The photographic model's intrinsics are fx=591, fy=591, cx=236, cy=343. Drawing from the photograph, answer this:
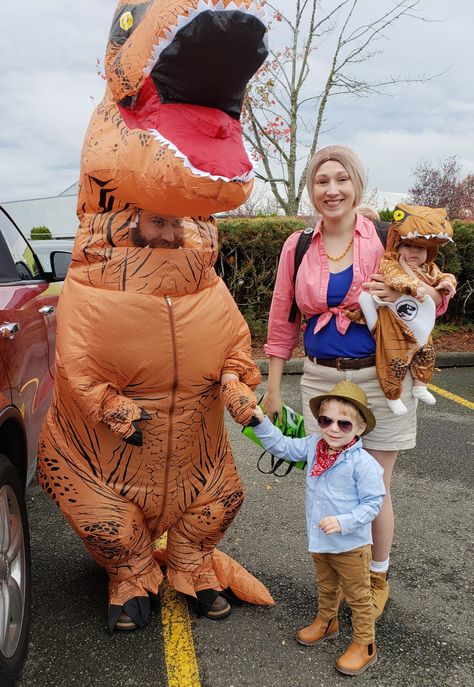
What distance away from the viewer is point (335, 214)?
2.28 metres

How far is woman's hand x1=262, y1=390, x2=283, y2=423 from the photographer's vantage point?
2527mm

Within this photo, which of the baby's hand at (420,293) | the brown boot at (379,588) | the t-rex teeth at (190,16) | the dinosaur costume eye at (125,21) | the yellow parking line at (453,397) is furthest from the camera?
the yellow parking line at (453,397)

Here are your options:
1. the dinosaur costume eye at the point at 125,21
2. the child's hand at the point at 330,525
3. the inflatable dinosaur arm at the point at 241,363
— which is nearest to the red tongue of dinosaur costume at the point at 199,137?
the dinosaur costume eye at the point at 125,21

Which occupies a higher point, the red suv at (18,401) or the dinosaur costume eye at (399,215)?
the dinosaur costume eye at (399,215)

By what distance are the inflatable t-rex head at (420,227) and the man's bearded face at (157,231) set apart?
806 millimetres

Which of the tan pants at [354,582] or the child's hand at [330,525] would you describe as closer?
the child's hand at [330,525]

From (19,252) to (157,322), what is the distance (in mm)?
1390

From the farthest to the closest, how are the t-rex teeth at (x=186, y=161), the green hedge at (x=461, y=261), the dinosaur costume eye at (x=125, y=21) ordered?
the green hedge at (x=461, y=261)
the dinosaur costume eye at (x=125, y=21)
the t-rex teeth at (x=186, y=161)

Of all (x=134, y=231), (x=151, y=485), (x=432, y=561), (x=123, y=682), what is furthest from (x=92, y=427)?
(x=432, y=561)

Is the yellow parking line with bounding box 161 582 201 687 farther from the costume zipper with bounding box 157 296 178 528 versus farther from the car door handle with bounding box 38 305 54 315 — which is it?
the car door handle with bounding box 38 305 54 315

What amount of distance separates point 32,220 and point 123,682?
22471 millimetres

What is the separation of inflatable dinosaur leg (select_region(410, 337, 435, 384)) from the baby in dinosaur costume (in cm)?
4

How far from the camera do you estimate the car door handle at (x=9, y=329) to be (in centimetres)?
225

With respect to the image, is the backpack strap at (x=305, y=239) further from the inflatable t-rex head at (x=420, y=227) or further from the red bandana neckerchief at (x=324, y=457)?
the red bandana neckerchief at (x=324, y=457)
